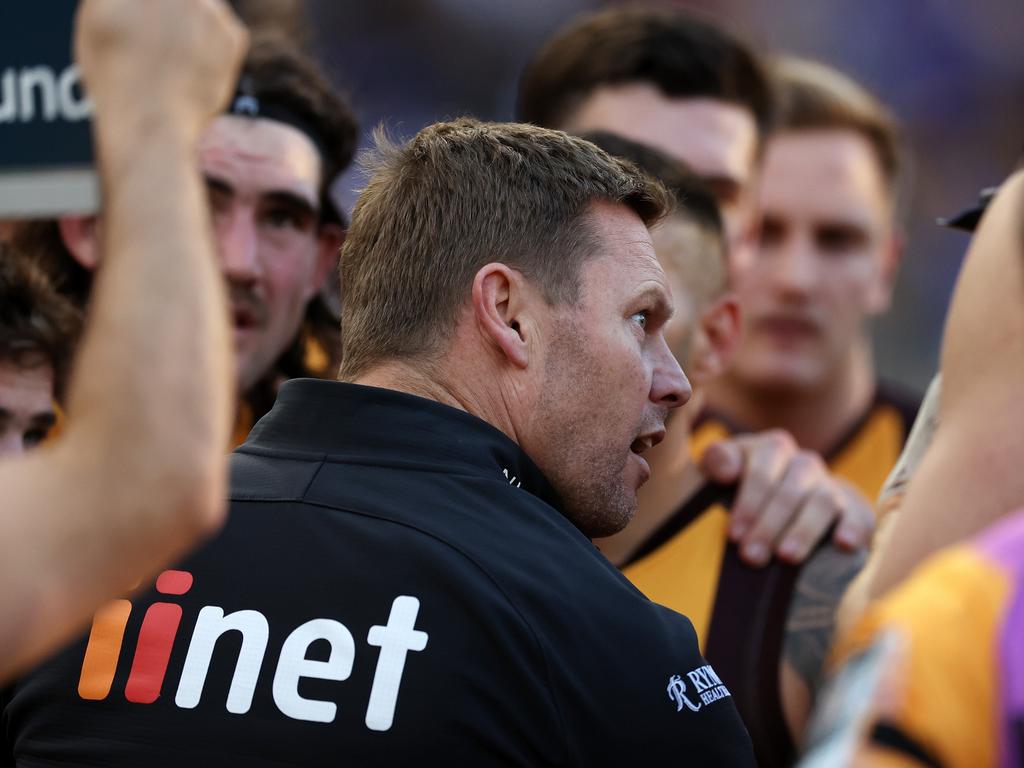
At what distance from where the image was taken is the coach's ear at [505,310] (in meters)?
2.22

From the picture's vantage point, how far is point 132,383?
1.18 metres

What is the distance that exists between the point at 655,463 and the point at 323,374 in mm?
1258

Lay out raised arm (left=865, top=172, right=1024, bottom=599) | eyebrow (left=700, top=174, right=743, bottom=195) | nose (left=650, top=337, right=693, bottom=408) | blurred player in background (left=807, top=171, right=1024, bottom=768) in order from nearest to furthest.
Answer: blurred player in background (left=807, top=171, right=1024, bottom=768) → raised arm (left=865, top=172, right=1024, bottom=599) → nose (left=650, top=337, right=693, bottom=408) → eyebrow (left=700, top=174, right=743, bottom=195)

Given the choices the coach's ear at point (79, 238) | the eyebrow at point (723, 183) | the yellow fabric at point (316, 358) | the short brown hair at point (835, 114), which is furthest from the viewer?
the short brown hair at point (835, 114)

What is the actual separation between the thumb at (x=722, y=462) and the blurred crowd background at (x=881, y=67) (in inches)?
282

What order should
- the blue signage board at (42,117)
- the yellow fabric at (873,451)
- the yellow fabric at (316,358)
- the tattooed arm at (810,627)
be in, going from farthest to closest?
A: the yellow fabric at (873,451), the yellow fabric at (316,358), the tattooed arm at (810,627), the blue signage board at (42,117)

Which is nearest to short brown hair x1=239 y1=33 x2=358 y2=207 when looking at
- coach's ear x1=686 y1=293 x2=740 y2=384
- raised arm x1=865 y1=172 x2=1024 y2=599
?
coach's ear x1=686 y1=293 x2=740 y2=384

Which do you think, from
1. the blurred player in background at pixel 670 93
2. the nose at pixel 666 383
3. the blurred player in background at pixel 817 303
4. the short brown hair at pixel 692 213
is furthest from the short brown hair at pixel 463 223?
the blurred player in background at pixel 817 303

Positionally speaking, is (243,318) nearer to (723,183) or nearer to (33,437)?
(33,437)

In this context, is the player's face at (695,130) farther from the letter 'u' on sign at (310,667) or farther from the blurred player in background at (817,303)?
the letter 'u' on sign at (310,667)

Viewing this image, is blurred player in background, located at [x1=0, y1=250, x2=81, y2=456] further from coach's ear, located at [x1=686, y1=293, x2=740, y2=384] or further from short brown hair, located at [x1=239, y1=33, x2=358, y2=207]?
coach's ear, located at [x1=686, y1=293, x2=740, y2=384]

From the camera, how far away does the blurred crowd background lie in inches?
409

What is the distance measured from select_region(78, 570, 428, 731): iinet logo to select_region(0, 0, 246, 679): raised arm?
1.97 ft

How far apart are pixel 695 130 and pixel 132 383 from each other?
344 cm
